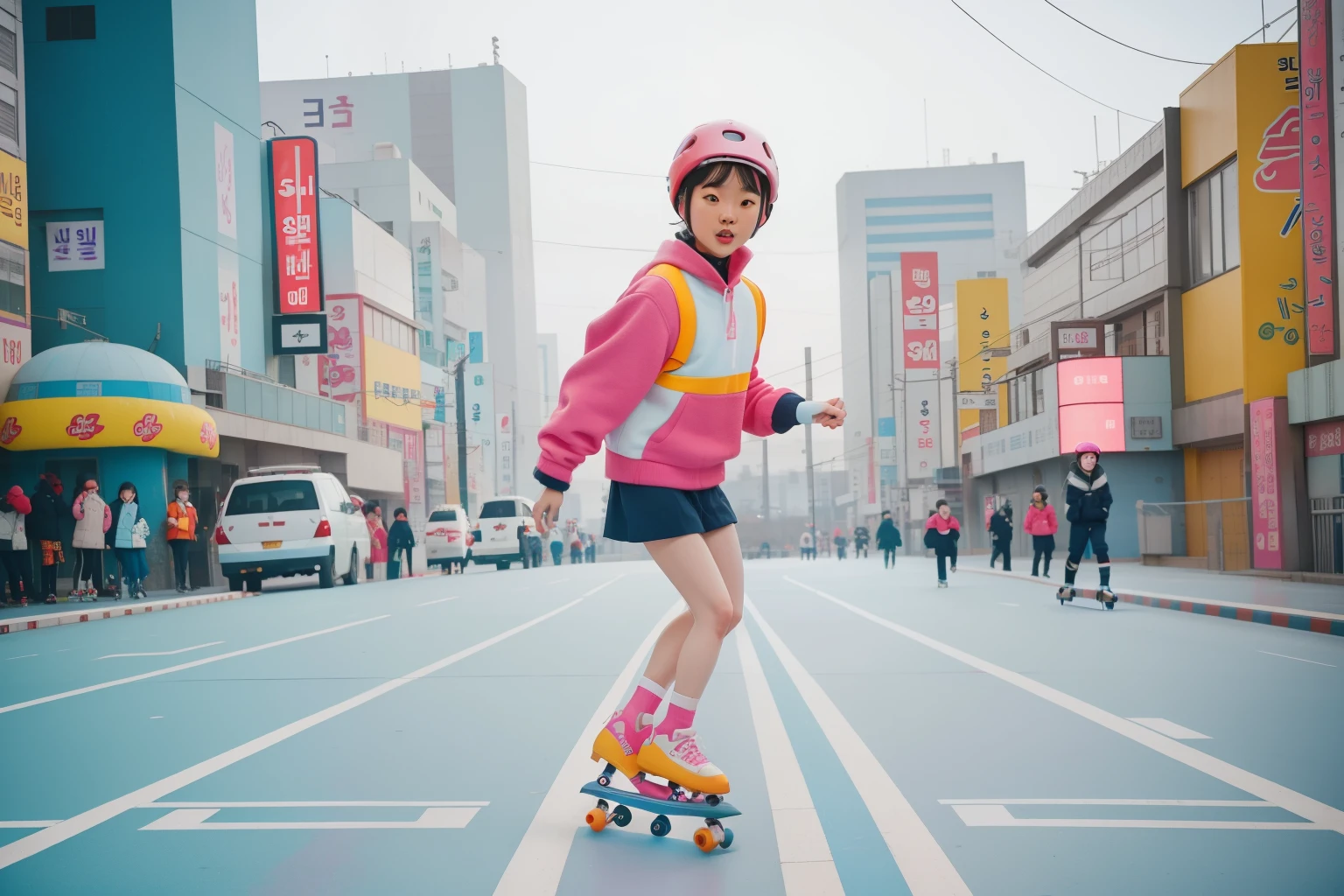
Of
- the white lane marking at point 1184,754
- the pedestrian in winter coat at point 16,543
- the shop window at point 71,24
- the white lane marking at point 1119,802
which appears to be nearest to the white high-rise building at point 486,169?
the shop window at point 71,24

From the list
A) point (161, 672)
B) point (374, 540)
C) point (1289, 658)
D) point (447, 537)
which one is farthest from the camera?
point (447, 537)

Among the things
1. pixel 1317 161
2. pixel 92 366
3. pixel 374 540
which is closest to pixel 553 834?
pixel 1317 161

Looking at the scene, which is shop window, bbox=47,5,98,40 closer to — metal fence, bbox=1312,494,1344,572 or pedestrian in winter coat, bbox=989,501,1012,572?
pedestrian in winter coat, bbox=989,501,1012,572

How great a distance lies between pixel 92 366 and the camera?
77.5ft

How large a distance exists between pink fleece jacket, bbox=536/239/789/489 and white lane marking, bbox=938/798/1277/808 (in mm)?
1531

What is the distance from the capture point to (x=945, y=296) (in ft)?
490

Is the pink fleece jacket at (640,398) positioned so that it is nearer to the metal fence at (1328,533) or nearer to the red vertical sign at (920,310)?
the metal fence at (1328,533)

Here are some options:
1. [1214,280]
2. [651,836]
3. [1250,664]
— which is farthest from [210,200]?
[651,836]

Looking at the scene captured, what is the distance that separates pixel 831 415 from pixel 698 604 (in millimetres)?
879

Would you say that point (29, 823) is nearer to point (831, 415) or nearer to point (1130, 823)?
point (831, 415)

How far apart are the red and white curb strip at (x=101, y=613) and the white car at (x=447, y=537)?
1113 cm

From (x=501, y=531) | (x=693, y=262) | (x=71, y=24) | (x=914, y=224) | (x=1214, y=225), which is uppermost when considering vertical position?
(x=914, y=224)

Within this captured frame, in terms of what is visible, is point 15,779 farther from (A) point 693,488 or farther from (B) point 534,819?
(A) point 693,488

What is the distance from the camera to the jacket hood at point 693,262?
3955 mm
